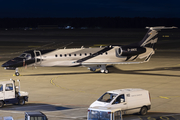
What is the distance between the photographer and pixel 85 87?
29.8 metres

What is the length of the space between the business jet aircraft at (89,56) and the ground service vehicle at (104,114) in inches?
777

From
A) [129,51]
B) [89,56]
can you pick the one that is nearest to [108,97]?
[89,56]

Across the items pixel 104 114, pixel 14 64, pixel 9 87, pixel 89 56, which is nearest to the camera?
pixel 104 114

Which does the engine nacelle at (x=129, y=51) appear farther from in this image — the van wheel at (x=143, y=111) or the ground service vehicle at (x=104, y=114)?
the ground service vehicle at (x=104, y=114)

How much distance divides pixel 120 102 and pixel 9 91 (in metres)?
7.87

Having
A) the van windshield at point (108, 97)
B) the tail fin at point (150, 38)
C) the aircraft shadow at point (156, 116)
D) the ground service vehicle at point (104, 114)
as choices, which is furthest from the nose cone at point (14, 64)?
the ground service vehicle at point (104, 114)

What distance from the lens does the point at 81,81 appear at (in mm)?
33188

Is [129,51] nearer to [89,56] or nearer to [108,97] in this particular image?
[89,56]

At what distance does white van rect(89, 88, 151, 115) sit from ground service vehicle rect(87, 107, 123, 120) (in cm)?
120

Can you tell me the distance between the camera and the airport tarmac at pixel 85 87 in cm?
2109

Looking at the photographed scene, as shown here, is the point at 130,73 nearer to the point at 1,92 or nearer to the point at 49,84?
the point at 49,84

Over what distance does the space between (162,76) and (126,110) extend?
17741 millimetres

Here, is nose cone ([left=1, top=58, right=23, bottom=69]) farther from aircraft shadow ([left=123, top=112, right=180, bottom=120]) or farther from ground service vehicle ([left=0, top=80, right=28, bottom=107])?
aircraft shadow ([left=123, top=112, right=180, bottom=120])

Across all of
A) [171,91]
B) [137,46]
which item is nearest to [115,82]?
[171,91]
